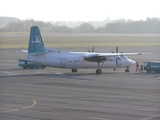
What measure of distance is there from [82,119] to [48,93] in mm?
11903

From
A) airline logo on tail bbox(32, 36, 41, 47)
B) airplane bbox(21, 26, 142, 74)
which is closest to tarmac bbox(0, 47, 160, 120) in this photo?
airplane bbox(21, 26, 142, 74)

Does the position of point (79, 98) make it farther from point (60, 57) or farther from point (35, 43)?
point (35, 43)

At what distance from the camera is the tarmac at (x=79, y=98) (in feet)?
83.4

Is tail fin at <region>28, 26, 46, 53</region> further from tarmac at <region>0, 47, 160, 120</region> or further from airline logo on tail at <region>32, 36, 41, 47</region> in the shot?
tarmac at <region>0, 47, 160, 120</region>

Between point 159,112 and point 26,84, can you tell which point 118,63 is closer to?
point 26,84

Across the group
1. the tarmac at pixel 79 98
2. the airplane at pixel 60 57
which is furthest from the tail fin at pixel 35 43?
the tarmac at pixel 79 98

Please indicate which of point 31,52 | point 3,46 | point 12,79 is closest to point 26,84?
point 12,79

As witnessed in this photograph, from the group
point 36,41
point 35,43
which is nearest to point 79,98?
point 35,43

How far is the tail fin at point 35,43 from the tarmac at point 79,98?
19.8ft

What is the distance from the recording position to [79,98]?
1278 inches

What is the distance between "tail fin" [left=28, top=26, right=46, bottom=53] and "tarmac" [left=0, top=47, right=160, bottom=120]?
6.03 metres

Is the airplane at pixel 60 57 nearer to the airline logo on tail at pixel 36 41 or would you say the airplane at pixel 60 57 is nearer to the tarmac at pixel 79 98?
the airline logo on tail at pixel 36 41

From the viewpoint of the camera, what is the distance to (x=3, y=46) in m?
112

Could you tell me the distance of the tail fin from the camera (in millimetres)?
53500
